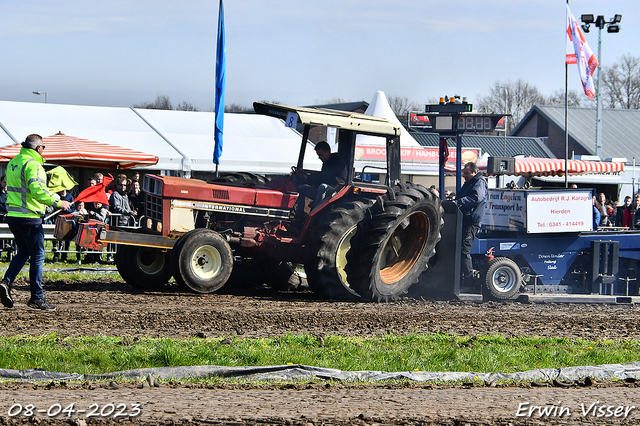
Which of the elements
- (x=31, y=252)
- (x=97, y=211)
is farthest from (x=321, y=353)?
(x=97, y=211)

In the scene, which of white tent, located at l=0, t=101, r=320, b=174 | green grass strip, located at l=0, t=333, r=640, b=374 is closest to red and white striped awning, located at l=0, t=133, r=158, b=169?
white tent, located at l=0, t=101, r=320, b=174

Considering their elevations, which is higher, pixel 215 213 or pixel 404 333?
pixel 215 213

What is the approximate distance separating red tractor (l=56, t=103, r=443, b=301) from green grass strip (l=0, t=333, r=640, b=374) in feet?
8.49

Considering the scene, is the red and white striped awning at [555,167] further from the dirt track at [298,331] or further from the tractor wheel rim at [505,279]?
the dirt track at [298,331]

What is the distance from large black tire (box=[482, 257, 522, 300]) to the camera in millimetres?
11070

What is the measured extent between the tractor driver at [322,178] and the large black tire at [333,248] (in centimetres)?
32

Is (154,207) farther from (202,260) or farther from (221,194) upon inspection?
(202,260)

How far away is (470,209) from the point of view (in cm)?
1095

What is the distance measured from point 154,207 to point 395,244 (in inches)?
139

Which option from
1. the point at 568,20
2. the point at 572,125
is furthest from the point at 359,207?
the point at 572,125

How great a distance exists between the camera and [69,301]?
9.19m

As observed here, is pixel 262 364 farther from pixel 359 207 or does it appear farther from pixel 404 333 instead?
pixel 359 207

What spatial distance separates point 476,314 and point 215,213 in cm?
392

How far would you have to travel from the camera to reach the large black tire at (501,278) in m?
11.1
